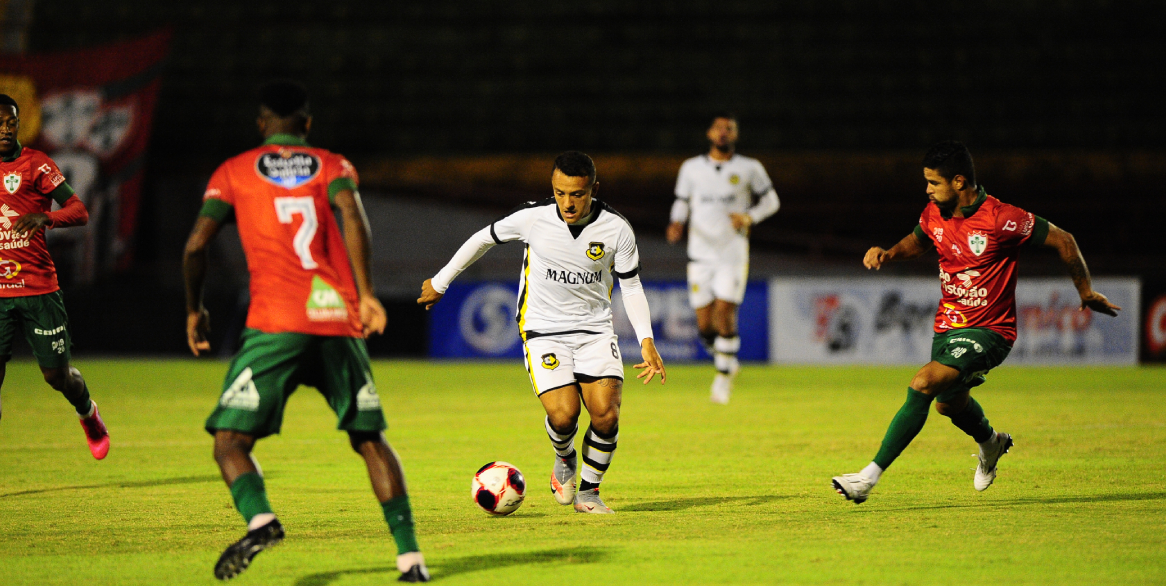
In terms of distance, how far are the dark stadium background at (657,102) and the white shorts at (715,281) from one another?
23.8ft

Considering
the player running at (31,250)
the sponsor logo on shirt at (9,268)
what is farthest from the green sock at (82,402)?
the sponsor logo on shirt at (9,268)

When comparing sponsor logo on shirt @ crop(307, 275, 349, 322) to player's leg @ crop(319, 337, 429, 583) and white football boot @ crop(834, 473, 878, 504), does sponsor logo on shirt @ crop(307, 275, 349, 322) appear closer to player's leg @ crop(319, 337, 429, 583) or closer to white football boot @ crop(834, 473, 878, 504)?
player's leg @ crop(319, 337, 429, 583)

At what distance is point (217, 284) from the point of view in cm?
2097

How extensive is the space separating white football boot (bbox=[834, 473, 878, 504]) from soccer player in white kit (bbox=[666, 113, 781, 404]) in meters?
6.59

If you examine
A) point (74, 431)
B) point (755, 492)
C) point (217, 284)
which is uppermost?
point (755, 492)

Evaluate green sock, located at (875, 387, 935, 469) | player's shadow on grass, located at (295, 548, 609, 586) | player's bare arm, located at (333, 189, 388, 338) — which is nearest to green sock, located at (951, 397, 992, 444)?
green sock, located at (875, 387, 935, 469)

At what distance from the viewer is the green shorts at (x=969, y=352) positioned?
6.62 m

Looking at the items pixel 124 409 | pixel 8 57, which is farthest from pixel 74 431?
pixel 8 57

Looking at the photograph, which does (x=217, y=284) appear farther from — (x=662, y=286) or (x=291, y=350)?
(x=291, y=350)

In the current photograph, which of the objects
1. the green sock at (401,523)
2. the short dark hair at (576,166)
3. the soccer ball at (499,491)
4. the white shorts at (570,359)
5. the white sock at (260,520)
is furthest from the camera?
the white shorts at (570,359)

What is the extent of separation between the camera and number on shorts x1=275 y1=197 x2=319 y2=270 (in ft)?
15.8

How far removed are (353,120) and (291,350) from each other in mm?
19244

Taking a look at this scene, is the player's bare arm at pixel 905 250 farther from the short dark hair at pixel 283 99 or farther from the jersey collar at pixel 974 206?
the short dark hair at pixel 283 99

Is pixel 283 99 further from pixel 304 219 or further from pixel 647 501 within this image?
pixel 647 501
